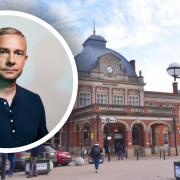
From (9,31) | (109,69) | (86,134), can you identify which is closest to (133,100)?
(109,69)

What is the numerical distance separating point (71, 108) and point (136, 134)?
107 feet

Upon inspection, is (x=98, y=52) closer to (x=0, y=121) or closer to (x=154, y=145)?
(x=154, y=145)

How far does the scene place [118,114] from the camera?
31.2m

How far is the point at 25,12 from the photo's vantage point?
2074mm

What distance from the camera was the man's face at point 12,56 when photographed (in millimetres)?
2000

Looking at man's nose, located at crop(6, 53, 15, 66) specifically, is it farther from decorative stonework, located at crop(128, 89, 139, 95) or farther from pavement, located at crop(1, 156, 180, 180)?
decorative stonework, located at crop(128, 89, 139, 95)

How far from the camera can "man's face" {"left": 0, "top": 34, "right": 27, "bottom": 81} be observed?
2.00 metres

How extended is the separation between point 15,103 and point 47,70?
0.91ft

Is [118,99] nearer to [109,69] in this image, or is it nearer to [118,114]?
[109,69]

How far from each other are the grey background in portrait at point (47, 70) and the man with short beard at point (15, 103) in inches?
1.5

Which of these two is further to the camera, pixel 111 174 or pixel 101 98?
pixel 101 98

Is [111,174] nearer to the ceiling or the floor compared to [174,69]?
nearer to the floor

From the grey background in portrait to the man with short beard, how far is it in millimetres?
37

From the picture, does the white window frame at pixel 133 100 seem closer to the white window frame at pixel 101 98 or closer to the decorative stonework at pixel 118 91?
the decorative stonework at pixel 118 91
